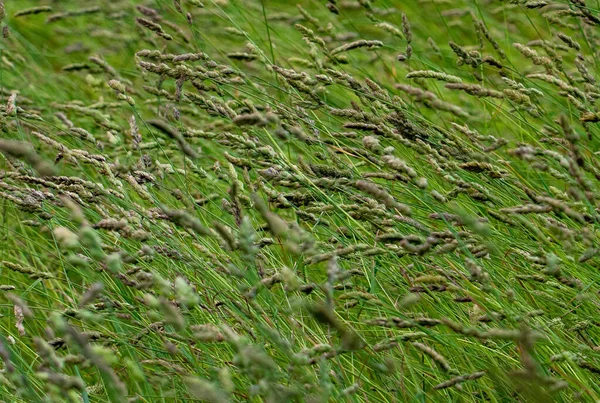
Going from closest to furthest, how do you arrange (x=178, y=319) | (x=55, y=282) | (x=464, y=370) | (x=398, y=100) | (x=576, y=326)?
(x=178, y=319) → (x=576, y=326) → (x=464, y=370) → (x=398, y=100) → (x=55, y=282)

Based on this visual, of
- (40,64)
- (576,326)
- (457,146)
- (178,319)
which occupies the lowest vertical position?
(40,64)

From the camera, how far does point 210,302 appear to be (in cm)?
214

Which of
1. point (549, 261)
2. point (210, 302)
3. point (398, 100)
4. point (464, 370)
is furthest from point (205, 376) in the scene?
point (398, 100)

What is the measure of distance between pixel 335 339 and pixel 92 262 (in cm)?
67

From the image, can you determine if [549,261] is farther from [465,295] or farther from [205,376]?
[205,376]

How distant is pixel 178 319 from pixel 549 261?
73 centimetres

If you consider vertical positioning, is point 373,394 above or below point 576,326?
below

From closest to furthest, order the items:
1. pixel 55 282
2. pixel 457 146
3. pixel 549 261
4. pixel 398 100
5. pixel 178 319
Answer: pixel 178 319, pixel 549 261, pixel 457 146, pixel 398 100, pixel 55 282

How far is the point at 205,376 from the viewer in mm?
1970

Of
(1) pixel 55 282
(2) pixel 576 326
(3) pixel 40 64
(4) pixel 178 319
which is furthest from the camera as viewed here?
(3) pixel 40 64

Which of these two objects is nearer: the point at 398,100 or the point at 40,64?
the point at 398,100

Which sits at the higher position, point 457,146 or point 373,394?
point 457,146

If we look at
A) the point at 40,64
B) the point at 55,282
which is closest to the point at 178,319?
the point at 55,282

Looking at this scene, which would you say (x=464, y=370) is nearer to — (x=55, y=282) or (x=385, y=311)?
(x=385, y=311)
